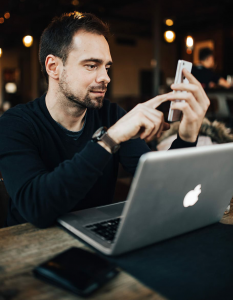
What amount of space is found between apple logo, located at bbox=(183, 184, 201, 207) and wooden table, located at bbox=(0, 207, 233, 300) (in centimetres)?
27

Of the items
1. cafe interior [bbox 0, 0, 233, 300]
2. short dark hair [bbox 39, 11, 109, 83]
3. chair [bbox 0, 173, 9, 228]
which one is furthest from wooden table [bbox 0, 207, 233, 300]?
short dark hair [bbox 39, 11, 109, 83]

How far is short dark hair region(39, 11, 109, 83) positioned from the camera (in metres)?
1.32

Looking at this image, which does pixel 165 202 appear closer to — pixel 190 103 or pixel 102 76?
pixel 190 103

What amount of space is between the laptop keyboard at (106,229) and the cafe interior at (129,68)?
0.22 ft

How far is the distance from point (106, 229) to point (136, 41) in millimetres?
12776

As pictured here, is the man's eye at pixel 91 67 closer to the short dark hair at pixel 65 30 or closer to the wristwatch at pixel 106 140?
the short dark hair at pixel 65 30

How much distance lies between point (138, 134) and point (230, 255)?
1.66ft

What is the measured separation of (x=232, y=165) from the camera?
88 cm

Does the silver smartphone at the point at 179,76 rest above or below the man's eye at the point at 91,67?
below

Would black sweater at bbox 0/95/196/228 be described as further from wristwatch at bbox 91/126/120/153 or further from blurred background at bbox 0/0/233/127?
blurred background at bbox 0/0/233/127

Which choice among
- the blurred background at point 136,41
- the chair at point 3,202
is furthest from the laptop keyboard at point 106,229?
the blurred background at point 136,41

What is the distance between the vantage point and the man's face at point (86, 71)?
4.25 ft

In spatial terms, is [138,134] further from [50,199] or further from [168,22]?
[168,22]

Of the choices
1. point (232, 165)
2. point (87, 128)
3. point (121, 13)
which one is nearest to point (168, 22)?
point (121, 13)
